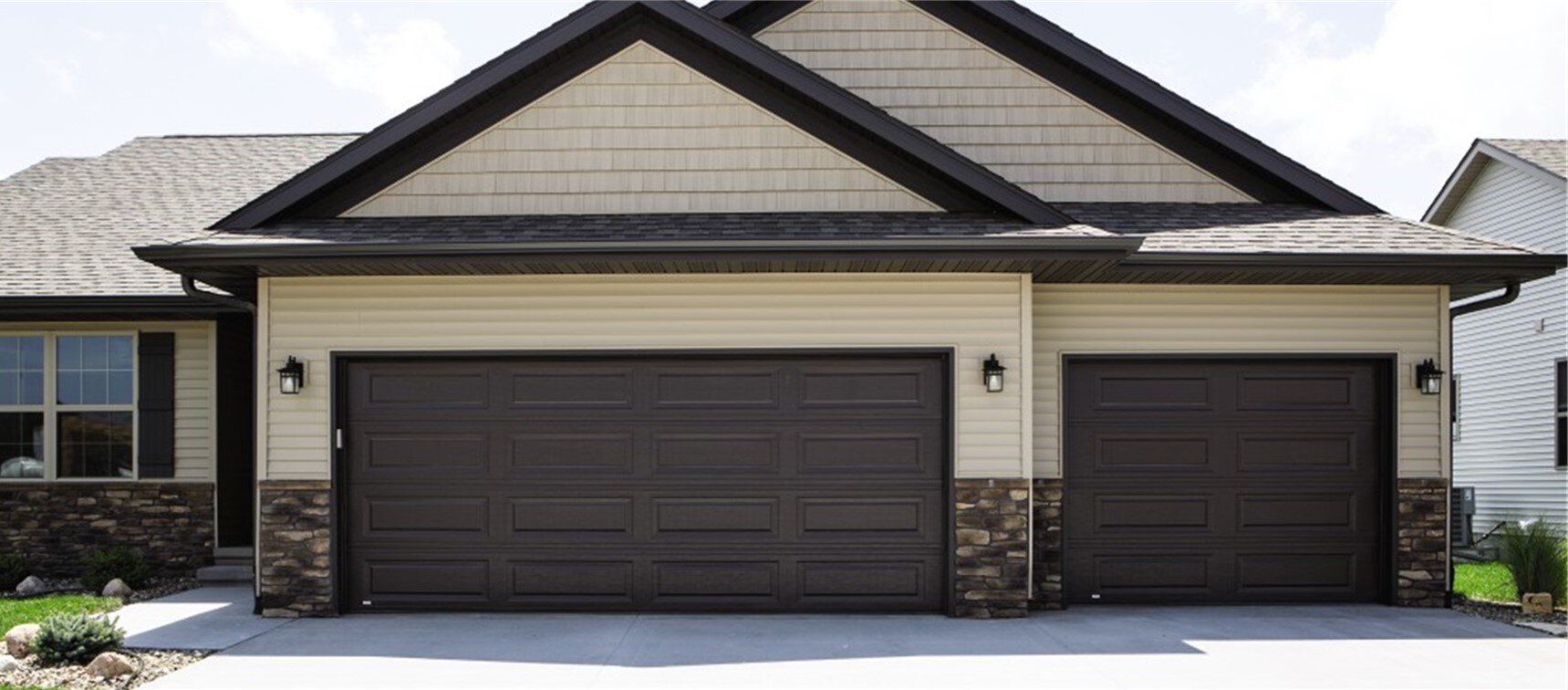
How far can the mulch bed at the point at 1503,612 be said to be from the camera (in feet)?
31.5

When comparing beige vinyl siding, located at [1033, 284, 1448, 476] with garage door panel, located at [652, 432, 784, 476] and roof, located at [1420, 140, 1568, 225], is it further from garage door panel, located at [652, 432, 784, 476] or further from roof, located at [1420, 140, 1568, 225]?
roof, located at [1420, 140, 1568, 225]

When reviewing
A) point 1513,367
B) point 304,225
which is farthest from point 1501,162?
point 304,225

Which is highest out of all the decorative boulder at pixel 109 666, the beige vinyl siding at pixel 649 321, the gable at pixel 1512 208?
the gable at pixel 1512 208

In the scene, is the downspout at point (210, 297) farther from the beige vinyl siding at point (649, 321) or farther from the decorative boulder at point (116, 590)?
the decorative boulder at point (116, 590)

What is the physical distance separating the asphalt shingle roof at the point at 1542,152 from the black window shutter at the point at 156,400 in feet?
52.5

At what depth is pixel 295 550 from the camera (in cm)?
941

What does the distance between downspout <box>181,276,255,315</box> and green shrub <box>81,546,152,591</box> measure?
254cm

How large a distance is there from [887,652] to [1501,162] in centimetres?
1408

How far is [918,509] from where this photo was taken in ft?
31.1

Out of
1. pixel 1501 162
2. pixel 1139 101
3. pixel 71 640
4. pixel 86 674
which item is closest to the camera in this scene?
pixel 86 674

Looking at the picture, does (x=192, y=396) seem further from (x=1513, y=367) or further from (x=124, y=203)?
(x=1513, y=367)

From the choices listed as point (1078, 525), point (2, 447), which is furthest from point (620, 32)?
point (2, 447)

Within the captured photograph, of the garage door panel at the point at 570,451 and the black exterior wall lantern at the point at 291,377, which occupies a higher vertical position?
the black exterior wall lantern at the point at 291,377

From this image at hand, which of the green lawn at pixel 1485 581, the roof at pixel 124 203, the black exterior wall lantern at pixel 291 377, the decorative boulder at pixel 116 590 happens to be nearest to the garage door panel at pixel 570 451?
the black exterior wall lantern at pixel 291 377
